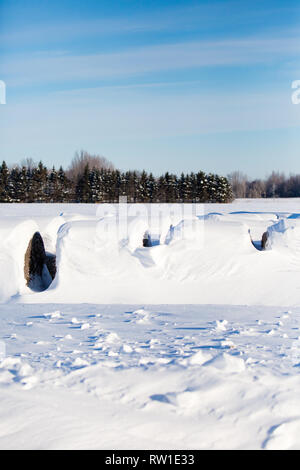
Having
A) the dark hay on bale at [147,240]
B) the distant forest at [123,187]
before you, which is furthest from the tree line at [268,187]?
the dark hay on bale at [147,240]

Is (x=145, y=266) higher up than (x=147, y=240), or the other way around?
(x=147, y=240)

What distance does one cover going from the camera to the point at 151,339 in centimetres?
362

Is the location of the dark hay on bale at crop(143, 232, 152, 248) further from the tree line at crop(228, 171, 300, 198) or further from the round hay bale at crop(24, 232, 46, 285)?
the tree line at crop(228, 171, 300, 198)

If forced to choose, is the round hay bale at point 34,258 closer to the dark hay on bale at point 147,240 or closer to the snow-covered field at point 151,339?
the snow-covered field at point 151,339

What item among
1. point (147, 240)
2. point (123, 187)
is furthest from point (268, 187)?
point (147, 240)

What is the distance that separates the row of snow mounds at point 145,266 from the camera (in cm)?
520

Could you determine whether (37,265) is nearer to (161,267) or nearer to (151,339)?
(161,267)

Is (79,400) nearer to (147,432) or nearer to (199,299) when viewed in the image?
(147,432)

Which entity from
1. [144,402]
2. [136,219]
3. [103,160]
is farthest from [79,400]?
[103,160]

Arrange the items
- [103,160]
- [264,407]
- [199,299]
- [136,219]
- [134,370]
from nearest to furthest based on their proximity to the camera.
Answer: [264,407] < [134,370] < [199,299] < [136,219] < [103,160]

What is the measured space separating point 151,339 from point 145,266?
5.73ft

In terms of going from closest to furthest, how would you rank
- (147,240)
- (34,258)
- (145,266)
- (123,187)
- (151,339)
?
(151,339) → (145,266) → (34,258) → (147,240) → (123,187)
